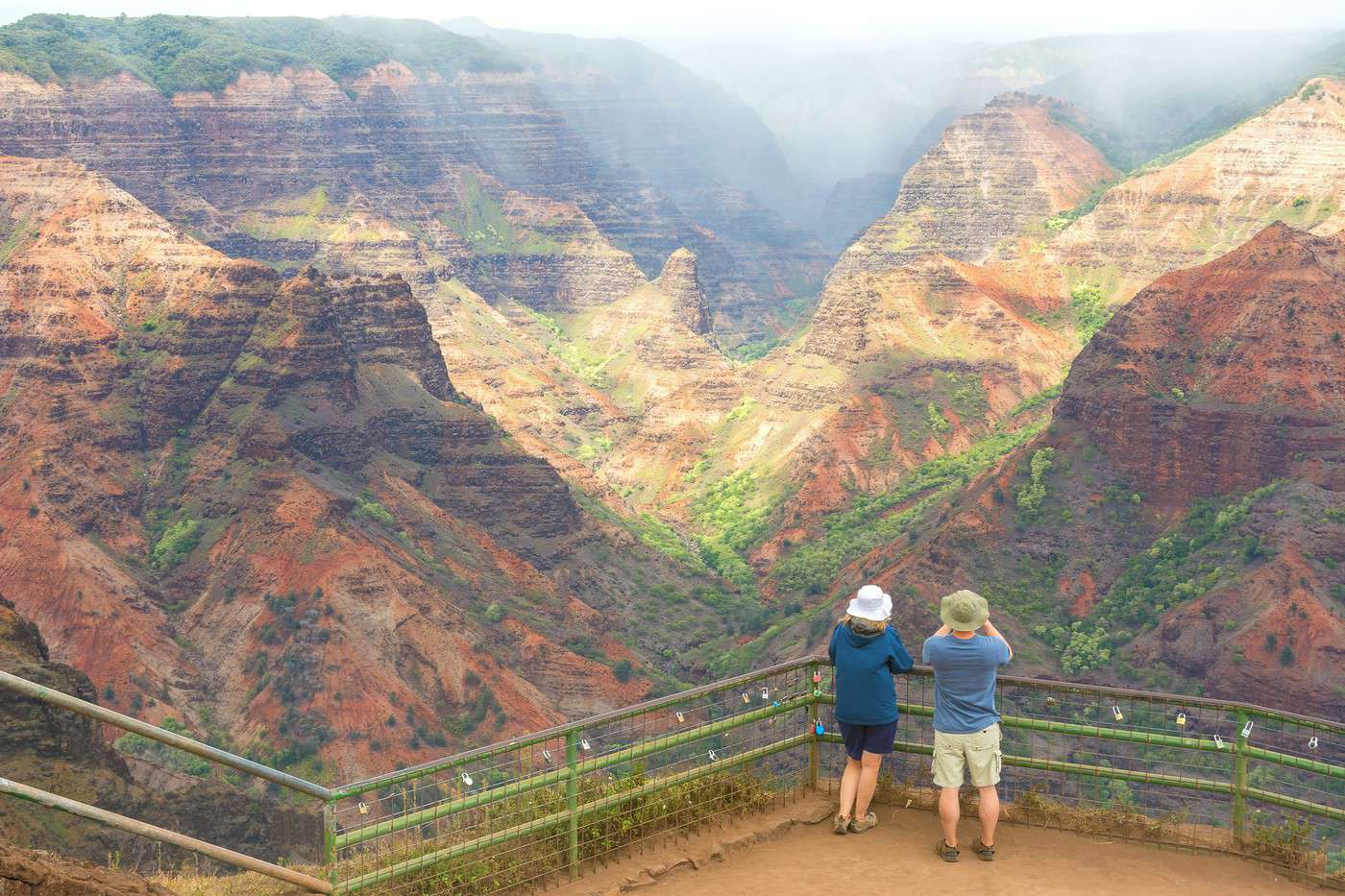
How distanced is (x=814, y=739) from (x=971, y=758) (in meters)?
2.83

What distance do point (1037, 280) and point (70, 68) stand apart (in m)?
97.8

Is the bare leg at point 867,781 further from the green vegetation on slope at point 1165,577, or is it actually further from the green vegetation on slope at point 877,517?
the green vegetation on slope at point 877,517

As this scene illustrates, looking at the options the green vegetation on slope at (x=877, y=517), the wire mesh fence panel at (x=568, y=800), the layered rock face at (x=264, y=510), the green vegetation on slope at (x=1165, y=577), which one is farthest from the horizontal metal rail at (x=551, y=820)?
the green vegetation on slope at (x=877, y=517)

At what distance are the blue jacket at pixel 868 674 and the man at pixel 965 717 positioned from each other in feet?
1.77

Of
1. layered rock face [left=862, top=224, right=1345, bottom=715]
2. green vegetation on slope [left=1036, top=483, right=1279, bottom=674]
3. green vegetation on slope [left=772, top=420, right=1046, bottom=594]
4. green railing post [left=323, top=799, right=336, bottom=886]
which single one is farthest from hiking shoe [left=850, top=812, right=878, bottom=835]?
green vegetation on slope [left=772, top=420, right=1046, bottom=594]

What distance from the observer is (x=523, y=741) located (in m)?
21.9

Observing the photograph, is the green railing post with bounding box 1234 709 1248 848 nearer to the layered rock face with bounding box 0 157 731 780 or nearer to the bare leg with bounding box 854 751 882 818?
the bare leg with bounding box 854 751 882 818

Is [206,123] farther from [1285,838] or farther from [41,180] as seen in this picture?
[1285,838]

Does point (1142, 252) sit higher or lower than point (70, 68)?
lower

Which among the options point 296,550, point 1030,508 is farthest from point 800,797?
point 1030,508

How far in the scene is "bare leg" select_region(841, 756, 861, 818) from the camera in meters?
24.1

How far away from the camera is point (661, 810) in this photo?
945 inches

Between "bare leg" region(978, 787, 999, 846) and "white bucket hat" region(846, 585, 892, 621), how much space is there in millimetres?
2653

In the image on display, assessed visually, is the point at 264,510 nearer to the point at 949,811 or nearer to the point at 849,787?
the point at 849,787
